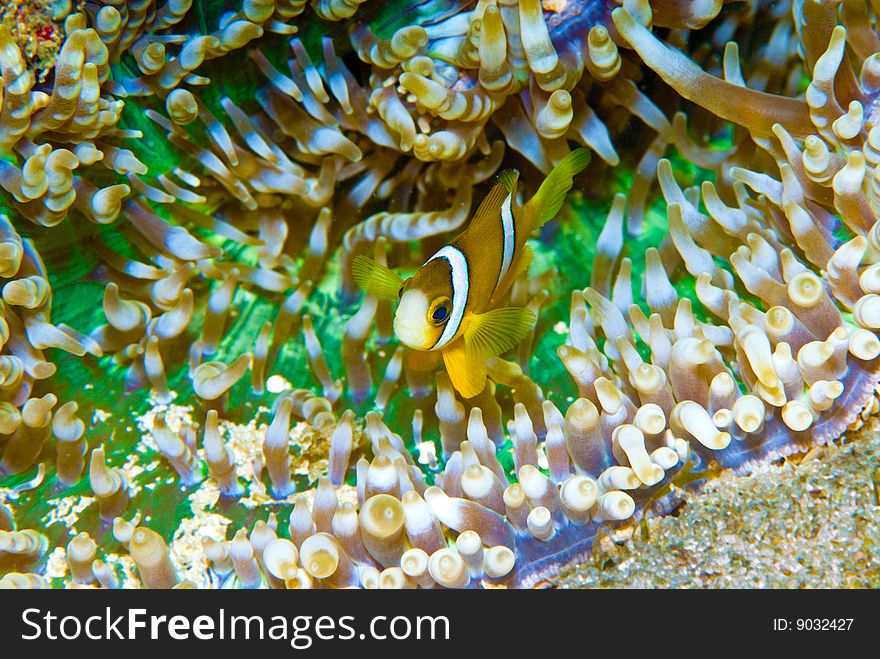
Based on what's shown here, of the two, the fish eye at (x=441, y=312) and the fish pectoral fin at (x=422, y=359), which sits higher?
the fish eye at (x=441, y=312)

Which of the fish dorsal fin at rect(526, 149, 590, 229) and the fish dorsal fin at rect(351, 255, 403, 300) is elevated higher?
the fish dorsal fin at rect(526, 149, 590, 229)

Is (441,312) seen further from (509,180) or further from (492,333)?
(509,180)

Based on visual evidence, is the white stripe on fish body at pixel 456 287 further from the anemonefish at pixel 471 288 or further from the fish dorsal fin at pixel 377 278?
the fish dorsal fin at pixel 377 278

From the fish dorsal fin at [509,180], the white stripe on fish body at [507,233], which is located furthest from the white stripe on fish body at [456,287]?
the fish dorsal fin at [509,180]

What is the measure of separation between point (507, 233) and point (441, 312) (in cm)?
28

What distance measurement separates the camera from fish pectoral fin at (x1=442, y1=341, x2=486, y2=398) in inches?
64.6

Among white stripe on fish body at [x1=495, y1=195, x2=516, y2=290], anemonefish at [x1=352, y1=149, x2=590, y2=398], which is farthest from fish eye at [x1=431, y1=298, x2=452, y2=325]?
white stripe on fish body at [x1=495, y1=195, x2=516, y2=290]

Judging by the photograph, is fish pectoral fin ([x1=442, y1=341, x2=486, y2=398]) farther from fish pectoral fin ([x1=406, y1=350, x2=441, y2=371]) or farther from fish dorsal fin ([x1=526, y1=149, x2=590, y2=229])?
fish dorsal fin ([x1=526, y1=149, x2=590, y2=229])

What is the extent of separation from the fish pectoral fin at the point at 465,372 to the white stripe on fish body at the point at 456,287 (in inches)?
2.4

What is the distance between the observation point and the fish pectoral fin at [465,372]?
1641 millimetres

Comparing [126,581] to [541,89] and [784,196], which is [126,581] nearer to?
Result: [541,89]

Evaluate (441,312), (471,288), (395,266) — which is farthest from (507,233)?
(395,266)

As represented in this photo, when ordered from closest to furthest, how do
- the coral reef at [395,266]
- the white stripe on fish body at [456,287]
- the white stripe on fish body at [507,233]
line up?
1. the coral reef at [395,266]
2. the white stripe on fish body at [456,287]
3. the white stripe on fish body at [507,233]
